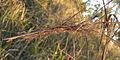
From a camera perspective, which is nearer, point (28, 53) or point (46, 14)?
point (28, 53)

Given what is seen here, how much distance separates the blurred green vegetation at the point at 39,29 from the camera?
6.64 feet

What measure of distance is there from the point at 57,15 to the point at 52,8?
162 mm

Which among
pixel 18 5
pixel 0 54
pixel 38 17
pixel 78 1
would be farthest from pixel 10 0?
pixel 78 1

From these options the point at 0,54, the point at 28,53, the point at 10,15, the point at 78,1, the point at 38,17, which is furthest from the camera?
the point at 78,1

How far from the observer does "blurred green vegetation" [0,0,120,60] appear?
79.7 inches

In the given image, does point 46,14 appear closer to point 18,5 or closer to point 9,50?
point 18,5

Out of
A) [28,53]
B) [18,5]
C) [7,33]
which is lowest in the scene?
[28,53]

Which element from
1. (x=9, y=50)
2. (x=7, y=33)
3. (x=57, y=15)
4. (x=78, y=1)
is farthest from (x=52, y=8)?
(x=9, y=50)

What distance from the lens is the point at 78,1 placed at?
3.10 m

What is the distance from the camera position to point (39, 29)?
2.26 meters

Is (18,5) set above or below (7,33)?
above

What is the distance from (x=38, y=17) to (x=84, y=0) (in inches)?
33.4

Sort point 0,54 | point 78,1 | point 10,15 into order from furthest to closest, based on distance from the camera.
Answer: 1. point 78,1
2. point 10,15
3. point 0,54

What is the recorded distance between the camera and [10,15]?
2.34 m
